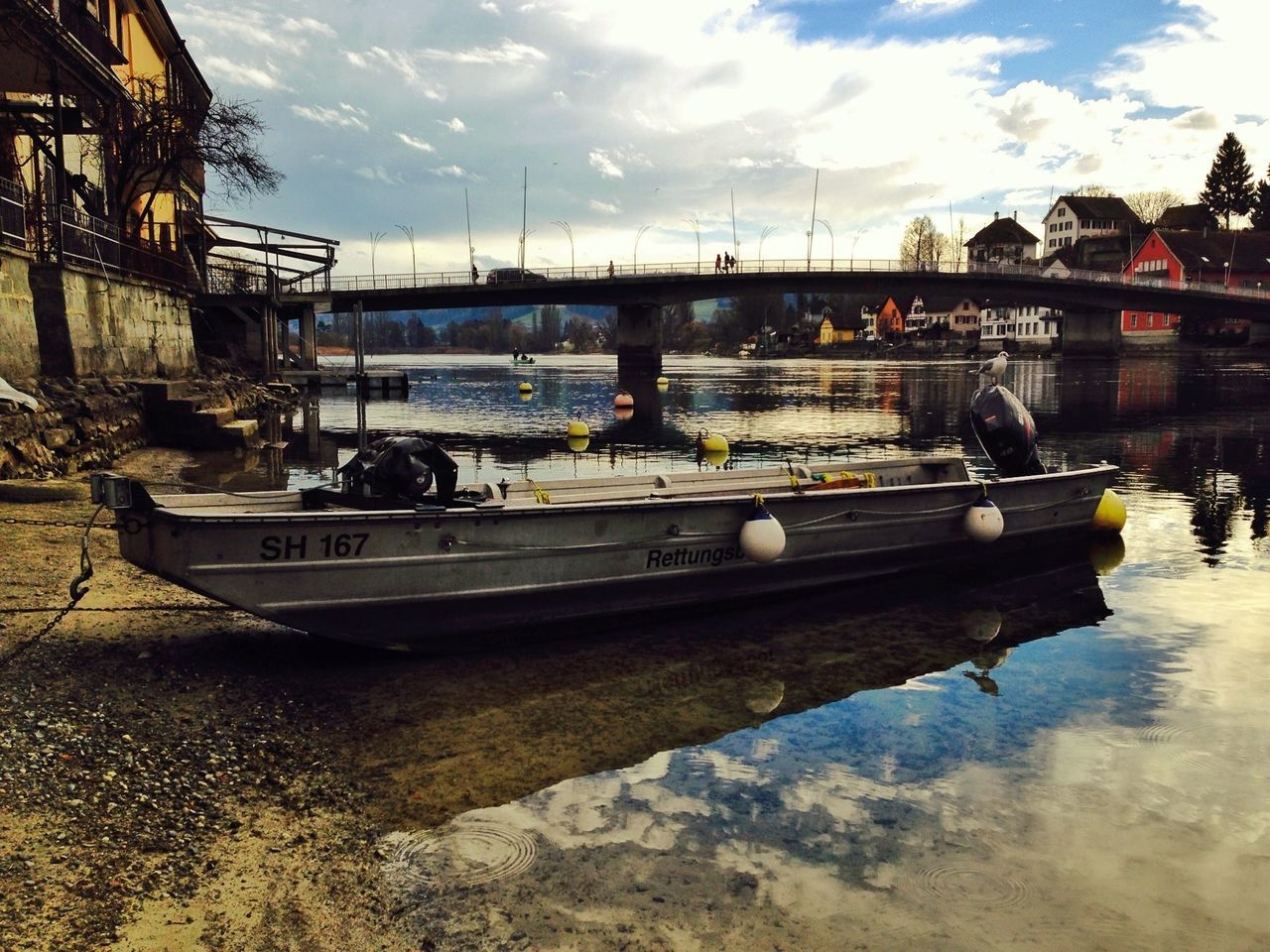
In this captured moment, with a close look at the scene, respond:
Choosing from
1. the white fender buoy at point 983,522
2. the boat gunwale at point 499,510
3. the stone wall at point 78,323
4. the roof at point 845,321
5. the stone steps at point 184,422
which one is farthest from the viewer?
the roof at point 845,321

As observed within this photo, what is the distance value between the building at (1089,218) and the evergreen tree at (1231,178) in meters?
11.9

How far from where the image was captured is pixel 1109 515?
14133 mm

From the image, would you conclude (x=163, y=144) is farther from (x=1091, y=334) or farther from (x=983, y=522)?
(x=1091, y=334)

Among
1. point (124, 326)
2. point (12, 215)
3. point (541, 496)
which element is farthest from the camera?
point (124, 326)

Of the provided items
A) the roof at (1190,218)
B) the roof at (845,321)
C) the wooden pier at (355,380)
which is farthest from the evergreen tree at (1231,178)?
the wooden pier at (355,380)

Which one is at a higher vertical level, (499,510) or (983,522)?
(499,510)

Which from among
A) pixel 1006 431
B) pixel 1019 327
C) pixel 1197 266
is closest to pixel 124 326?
pixel 1006 431

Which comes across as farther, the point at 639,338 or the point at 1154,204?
the point at 1154,204

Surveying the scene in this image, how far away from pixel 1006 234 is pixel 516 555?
154970 mm

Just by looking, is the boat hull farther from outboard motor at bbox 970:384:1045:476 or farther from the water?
outboard motor at bbox 970:384:1045:476

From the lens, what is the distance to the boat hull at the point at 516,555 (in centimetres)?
736

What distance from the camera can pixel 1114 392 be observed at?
47500mm

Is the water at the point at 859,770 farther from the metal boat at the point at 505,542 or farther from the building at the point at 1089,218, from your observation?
the building at the point at 1089,218

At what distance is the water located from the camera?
463 centimetres
